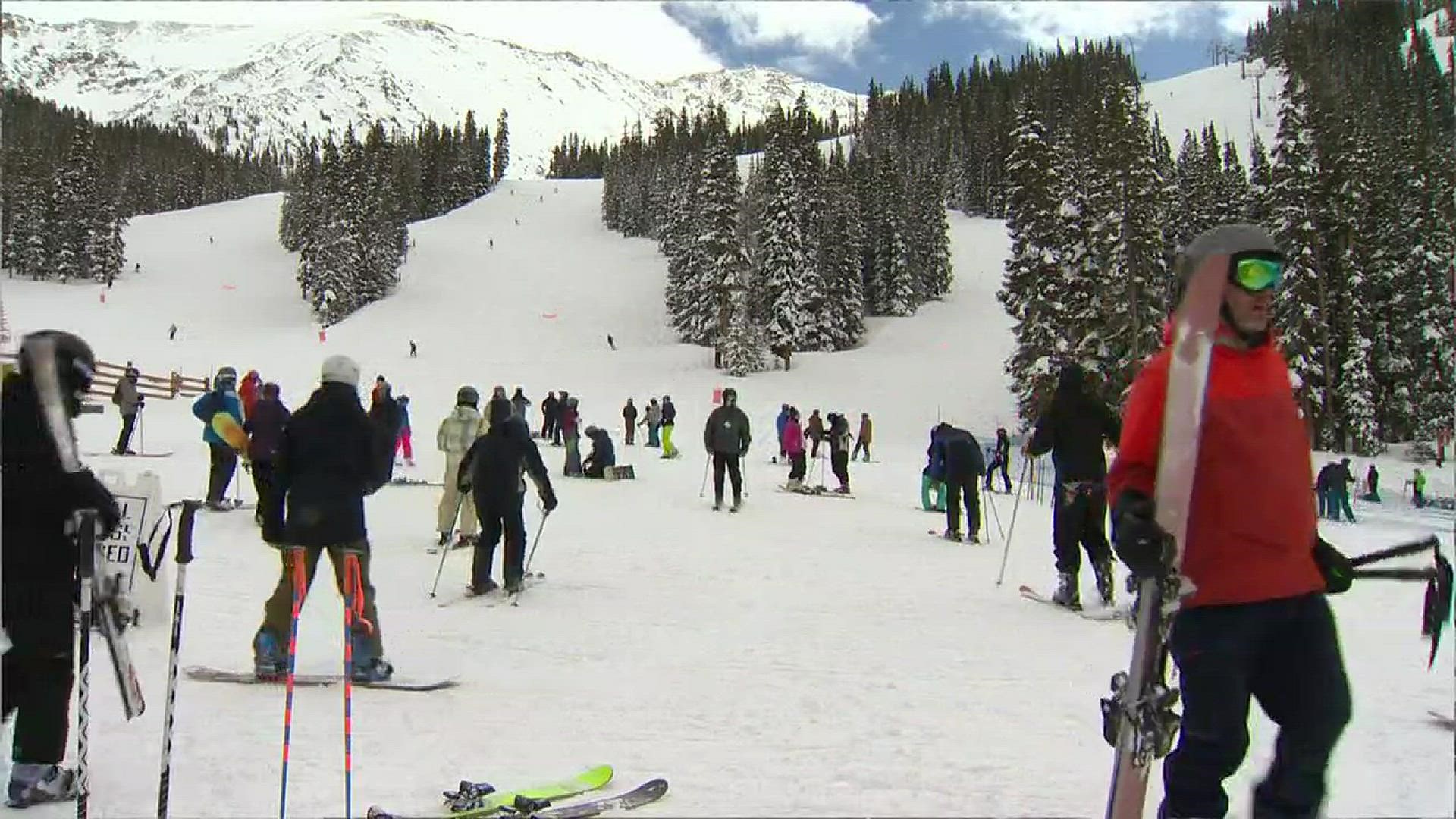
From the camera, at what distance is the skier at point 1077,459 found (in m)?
7.62

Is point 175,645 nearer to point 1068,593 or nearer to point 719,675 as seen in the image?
point 719,675

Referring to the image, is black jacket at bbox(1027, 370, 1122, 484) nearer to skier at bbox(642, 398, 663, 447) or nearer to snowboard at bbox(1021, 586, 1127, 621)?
snowboard at bbox(1021, 586, 1127, 621)

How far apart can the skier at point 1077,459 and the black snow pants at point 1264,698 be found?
16.3ft

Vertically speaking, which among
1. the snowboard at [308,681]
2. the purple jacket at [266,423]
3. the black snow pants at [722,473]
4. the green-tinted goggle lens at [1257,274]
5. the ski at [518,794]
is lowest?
the snowboard at [308,681]

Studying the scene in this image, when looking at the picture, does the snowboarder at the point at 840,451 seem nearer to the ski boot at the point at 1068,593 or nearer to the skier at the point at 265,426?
the ski boot at the point at 1068,593

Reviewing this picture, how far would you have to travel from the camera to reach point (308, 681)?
575cm

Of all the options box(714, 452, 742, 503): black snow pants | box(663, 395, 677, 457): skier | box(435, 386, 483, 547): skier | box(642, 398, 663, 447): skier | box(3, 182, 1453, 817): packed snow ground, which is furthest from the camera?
box(642, 398, 663, 447): skier

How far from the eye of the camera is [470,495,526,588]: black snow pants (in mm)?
8539

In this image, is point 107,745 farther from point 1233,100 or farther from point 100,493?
point 1233,100

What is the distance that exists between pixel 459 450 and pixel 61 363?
757 centimetres

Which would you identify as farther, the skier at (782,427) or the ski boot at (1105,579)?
the skier at (782,427)

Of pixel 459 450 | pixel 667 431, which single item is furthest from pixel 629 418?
pixel 459 450

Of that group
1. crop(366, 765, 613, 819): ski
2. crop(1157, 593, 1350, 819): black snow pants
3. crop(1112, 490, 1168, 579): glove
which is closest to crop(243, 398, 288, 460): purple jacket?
crop(366, 765, 613, 819): ski

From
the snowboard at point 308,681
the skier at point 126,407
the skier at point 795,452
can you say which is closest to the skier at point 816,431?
the skier at point 795,452
